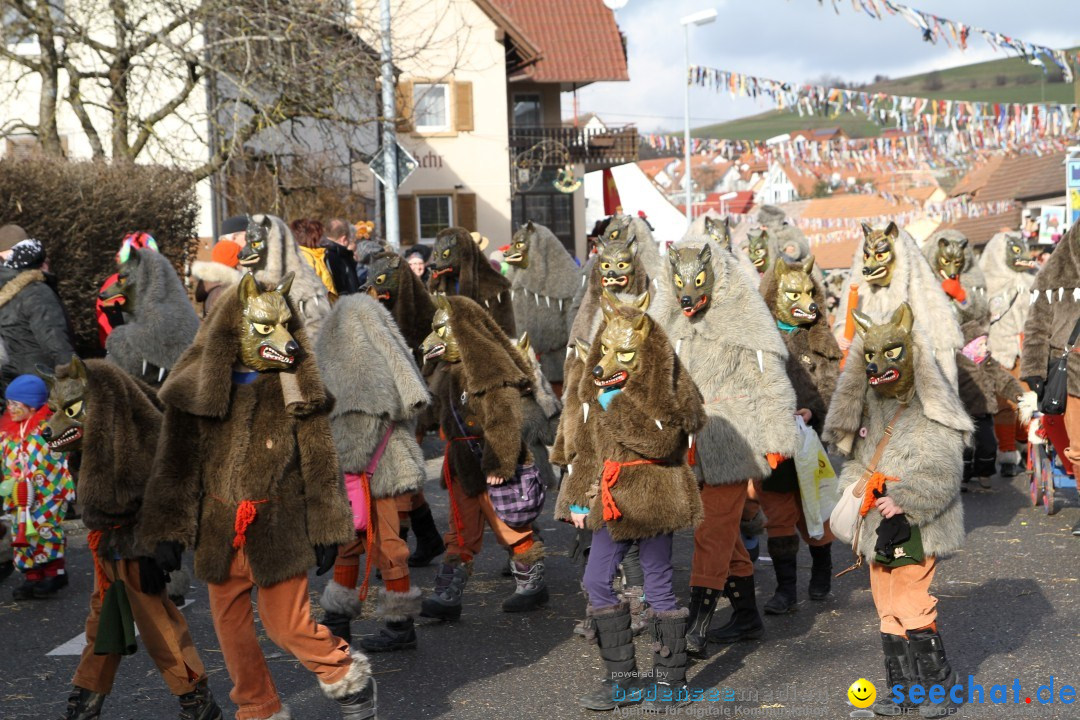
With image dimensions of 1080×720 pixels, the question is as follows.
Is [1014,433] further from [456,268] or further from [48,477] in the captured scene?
[48,477]

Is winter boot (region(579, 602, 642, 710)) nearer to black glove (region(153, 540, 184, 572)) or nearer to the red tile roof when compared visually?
black glove (region(153, 540, 184, 572))

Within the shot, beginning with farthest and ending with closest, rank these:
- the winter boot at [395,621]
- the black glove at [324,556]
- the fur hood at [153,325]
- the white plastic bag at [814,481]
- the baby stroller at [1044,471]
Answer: the baby stroller at [1044,471], the fur hood at [153,325], the white plastic bag at [814,481], the winter boot at [395,621], the black glove at [324,556]

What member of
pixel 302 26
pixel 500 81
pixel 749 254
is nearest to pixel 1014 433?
pixel 749 254

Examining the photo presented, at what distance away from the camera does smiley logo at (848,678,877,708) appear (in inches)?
226

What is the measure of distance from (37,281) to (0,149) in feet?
50.6

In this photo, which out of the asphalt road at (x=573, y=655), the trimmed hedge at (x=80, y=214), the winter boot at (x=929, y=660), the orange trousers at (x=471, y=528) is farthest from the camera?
the trimmed hedge at (x=80, y=214)

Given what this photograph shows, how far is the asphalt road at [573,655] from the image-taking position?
595 centimetres

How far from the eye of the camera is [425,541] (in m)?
8.91

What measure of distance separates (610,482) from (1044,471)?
5.88m

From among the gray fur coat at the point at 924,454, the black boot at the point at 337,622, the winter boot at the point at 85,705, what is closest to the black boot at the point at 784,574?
the gray fur coat at the point at 924,454

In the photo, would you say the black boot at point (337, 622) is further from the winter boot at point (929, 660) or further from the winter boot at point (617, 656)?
the winter boot at point (929, 660)

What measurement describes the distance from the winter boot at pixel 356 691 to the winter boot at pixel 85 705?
1033mm

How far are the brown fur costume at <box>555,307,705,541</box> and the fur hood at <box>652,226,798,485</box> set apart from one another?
71cm

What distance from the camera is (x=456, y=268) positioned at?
9828 mm
